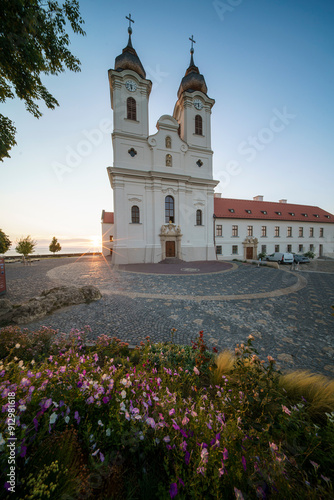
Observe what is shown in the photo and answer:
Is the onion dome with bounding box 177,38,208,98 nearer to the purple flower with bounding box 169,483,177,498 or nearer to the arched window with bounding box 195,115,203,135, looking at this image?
the arched window with bounding box 195,115,203,135

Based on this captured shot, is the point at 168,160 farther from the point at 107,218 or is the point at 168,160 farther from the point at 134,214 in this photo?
the point at 107,218

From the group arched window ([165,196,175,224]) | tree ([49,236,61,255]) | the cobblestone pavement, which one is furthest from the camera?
tree ([49,236,61,255])

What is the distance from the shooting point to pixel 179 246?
1941 cm

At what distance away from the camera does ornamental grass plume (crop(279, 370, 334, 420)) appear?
6.49 feet

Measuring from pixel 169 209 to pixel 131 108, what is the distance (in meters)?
10.8

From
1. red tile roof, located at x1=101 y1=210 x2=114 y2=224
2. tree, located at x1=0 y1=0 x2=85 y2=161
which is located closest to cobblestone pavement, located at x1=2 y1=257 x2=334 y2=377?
tree, located at x1=0 y1=0 x2=85 y2=161

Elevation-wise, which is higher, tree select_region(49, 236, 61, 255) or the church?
the church

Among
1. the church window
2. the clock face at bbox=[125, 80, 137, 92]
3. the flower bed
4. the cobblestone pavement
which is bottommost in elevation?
the cobblestone pavement

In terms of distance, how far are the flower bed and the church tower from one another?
1626 cm

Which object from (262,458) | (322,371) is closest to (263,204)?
(322,371)

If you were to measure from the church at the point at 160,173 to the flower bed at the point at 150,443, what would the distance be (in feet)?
53.4

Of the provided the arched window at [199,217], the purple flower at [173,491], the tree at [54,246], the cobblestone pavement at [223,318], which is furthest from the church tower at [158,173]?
the tree at [54,246]

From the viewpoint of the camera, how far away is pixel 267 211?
2848 cm

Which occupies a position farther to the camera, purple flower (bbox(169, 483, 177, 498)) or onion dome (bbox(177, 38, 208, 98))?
onion dome (bbox(177, 38, 208, 98))
